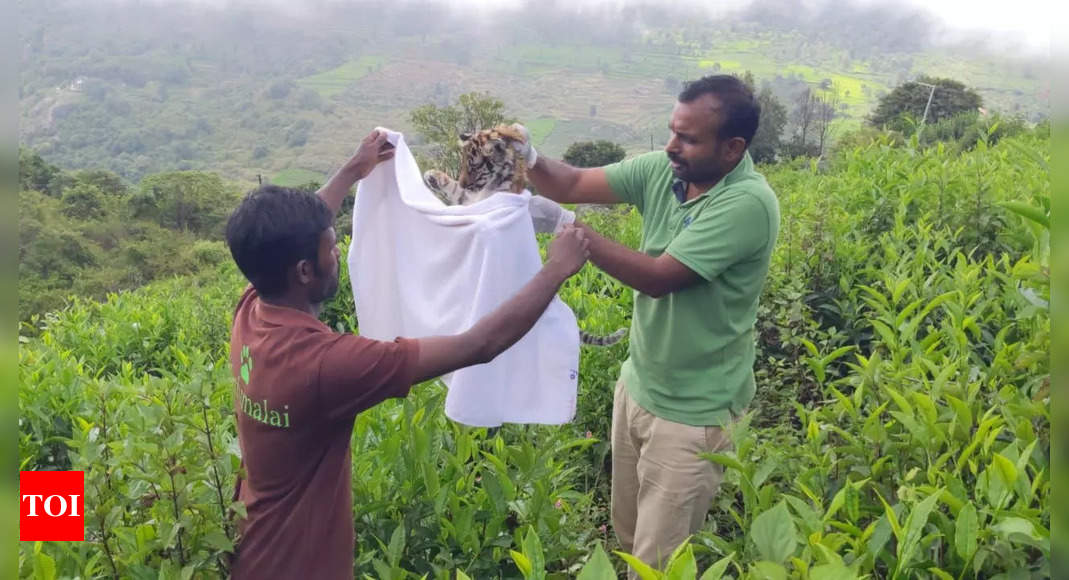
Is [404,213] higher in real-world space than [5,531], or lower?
higher

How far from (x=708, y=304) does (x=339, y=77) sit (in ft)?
339

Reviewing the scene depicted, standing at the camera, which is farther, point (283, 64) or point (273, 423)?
point (283, 64)

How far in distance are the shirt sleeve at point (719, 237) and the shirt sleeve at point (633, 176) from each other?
18.4 inches

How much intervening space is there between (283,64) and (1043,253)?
113799mm

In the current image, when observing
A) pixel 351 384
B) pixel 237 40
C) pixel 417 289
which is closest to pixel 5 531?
pixel 351 384

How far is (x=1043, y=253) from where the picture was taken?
1791 mm

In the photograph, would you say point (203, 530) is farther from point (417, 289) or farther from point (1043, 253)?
point (1043, 253)

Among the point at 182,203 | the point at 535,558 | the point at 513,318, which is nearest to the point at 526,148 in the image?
the point at 513,318

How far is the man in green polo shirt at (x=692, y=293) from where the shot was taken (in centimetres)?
239

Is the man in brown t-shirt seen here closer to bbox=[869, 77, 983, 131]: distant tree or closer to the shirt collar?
the shirt collar

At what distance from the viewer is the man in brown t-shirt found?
162cm

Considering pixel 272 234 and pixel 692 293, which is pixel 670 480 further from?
pixel 272 234

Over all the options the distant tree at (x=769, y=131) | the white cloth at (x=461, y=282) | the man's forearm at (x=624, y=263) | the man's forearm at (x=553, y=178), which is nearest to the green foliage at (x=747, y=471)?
the white cloth at (x=461, y=282)

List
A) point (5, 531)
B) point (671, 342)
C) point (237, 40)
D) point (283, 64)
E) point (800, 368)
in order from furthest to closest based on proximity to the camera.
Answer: point (237, 40)
point (283, 64)
point (800, 368)
point (671, 342)
point (5, 531)
